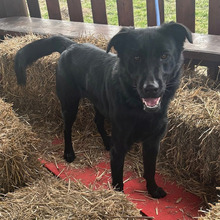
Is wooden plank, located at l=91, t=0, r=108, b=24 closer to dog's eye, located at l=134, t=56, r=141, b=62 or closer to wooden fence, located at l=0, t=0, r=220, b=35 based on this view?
wooden fence, located at l=0, t=0, r=220, b=35

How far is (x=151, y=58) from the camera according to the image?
7.67 ft

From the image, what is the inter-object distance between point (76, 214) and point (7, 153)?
3.39 feet

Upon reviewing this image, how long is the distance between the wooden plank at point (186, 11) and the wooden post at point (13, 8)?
294 cm

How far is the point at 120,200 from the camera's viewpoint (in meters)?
2.21

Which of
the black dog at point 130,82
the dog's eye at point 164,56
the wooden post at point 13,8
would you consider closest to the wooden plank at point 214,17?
the black dog at point 130,82

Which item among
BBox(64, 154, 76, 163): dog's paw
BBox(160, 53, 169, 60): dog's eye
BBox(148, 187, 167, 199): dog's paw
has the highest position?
BBox(160, 53, 169, 60): dog's eye

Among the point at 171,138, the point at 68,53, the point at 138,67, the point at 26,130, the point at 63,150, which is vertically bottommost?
the point at 63,150

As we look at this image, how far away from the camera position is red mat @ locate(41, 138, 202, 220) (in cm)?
282

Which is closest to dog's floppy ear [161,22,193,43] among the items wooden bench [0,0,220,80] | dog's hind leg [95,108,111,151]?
wooden bench [0,0,220,80]

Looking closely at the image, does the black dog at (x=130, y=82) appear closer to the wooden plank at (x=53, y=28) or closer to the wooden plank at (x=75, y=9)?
the wooden plank at (x=53, y=28)

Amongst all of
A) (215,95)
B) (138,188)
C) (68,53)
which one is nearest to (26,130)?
(68,53)

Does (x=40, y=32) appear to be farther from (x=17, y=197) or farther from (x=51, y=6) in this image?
(x=17, y=197)

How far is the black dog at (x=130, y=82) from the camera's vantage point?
2.35 meters

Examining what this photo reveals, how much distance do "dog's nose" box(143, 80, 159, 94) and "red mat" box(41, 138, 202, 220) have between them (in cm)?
80
